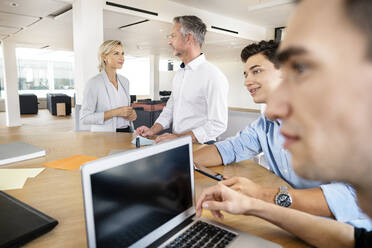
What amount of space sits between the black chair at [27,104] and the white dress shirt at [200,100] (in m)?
10.8

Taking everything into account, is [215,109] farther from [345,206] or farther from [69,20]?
[69,20]

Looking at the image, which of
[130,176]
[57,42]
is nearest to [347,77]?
[130,176]

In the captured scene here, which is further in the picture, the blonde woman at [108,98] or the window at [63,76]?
the window at [63,76]

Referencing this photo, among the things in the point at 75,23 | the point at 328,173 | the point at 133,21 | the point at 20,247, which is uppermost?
the point at 133,21

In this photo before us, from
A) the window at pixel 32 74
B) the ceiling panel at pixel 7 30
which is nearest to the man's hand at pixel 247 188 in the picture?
the ceiling panel at pixel 7 30

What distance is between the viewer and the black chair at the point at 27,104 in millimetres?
10959

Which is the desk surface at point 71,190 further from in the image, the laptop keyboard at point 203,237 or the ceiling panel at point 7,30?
the ceiling panel at point 7,30

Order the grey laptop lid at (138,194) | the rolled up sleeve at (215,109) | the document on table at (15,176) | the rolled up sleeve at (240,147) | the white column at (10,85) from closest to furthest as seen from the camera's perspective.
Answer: the grey laptop lid at (138,194), the document on table at (15,176), the rolled up sleeve at (240,147), the rolled up sleeve at (215,109), the white column at (10,85)

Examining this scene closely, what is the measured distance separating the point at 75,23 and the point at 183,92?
115 inches

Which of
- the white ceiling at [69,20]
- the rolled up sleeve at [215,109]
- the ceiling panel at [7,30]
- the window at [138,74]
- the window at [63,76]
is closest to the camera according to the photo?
the rolled up sleeve at [215,109]

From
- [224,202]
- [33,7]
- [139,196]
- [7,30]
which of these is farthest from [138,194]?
[7,30]

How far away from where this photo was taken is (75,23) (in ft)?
14.0

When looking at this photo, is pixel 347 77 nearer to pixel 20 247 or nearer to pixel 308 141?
pixel 308 141

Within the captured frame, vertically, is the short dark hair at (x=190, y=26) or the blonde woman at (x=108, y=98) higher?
the short dark hair at (x=190, y=26)
